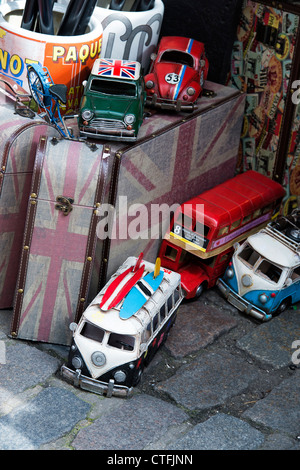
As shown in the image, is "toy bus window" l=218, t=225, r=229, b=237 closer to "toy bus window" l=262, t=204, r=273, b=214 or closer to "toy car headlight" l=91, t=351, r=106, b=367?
"toy bus window" l=262, t=204, r=273, b=214

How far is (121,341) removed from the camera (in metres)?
4.36

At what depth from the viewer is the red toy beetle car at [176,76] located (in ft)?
17.0

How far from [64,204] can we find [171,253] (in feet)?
3.66

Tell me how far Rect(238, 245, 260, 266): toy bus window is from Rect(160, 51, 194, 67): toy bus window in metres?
1.35

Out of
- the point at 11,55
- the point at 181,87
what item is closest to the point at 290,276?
→ the point at 181,87

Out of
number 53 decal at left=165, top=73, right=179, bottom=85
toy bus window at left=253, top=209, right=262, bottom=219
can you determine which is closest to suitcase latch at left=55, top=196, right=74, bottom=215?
number 53 decal at left=165, top=73, right=179, bottom=85

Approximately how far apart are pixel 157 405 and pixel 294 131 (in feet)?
7.92

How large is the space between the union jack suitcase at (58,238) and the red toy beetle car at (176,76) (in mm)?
817

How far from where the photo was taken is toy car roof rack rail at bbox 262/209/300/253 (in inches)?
207

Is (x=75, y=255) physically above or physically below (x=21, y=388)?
above

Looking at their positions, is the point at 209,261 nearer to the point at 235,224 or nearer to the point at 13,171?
the point at 235,224

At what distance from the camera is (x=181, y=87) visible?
5.20 metres

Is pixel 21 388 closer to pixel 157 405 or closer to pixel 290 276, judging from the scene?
pixel 157 405

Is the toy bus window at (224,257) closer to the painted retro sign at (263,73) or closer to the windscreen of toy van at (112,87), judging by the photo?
the painted retro sign at (263,73)
